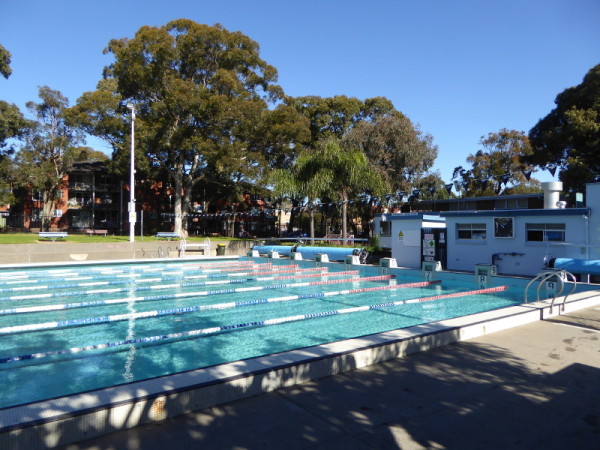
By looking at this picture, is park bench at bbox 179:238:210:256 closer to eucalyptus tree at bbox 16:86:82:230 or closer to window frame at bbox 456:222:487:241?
window frame at bbox 456:222:487:241

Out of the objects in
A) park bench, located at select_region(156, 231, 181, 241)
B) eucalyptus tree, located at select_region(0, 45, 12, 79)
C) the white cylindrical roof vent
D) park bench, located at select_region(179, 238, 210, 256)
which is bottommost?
park bench, located at select_region(179, 238, 210, 256)

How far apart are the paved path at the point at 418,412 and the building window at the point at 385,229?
52.4ft

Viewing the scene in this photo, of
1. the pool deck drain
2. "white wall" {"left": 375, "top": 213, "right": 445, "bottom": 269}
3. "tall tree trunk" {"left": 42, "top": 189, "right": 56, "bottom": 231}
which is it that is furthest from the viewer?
"tall tree trunk" {"left": 42, "top": 189, "right": 56, "bottom": 231}

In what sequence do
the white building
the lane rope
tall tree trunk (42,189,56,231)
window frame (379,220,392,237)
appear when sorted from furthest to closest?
tall tree trunk (42,189,56,231) → window frame (379,220,392,237) → the white building → the lane rope

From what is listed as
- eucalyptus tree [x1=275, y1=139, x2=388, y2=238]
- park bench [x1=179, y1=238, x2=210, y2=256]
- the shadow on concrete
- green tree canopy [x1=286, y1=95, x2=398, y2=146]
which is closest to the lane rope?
the shadow on concrete

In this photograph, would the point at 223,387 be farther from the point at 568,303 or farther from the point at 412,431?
the point at 568,303

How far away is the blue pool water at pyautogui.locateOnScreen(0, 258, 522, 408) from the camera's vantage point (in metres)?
6.30

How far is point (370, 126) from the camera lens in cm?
3641

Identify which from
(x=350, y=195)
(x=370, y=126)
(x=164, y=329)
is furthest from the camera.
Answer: (x=370, y=126)

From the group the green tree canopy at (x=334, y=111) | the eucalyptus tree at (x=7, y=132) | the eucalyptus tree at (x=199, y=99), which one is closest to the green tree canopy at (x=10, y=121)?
the eucalyptus tree at (x=7, y=132)

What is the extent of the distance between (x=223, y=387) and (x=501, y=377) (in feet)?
10.8

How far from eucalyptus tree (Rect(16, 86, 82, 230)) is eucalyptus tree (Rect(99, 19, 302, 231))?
11.1 meters

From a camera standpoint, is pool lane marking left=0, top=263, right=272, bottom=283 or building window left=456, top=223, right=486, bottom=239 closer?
pool lane marking left=0, top=263, right=272, bottom=283

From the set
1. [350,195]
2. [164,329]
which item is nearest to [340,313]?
[164,329]
